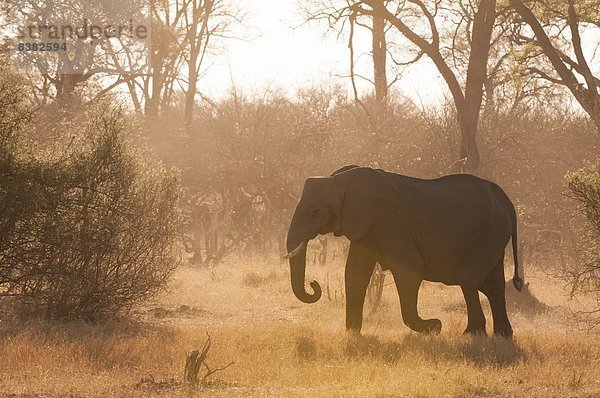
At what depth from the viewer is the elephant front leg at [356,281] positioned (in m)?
14.7

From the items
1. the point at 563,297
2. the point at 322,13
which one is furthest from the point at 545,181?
the point at 322,13

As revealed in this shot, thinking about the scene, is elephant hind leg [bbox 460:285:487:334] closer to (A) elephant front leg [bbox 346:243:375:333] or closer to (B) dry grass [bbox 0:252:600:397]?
(B) dry grass [bbox 0:252:600:397]

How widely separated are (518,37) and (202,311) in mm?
16390

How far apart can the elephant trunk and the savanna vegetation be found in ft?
1.84

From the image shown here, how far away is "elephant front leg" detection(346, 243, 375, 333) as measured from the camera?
14.7 meters

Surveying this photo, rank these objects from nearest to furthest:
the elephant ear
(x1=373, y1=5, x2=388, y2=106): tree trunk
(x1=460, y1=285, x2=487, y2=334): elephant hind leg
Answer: the elephant ear < (x1=460, y1=285, x2=487, y2=334): elephant hind leg < (x1=373, y1=5, x2=388, y2=106): tree trunk

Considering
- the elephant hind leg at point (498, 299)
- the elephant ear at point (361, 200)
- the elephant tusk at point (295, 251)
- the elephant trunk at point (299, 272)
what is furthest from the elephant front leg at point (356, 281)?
the elephant hind leg at point (498, 299)

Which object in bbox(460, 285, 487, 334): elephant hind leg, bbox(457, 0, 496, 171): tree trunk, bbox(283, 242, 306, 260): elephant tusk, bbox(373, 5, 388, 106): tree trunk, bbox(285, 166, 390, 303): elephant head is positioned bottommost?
bbox(460, 285, 487, 334): elephant hind leg

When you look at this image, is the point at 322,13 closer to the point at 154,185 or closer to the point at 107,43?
the point at 154,185

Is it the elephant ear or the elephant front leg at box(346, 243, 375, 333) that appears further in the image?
the elephant front leg at box(346, 243, 375, 333)

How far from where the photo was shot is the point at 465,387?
10.9 m

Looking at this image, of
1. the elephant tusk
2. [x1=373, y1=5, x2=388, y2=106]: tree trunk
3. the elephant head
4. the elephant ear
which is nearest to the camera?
the elephant tusk

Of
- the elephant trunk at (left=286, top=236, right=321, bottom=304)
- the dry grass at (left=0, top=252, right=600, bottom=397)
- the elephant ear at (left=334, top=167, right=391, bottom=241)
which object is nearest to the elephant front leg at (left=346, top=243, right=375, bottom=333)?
the dry grass at (left=0, top=252, right=600, bottom=397)

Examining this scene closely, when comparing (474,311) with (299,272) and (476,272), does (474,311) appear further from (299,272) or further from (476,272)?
(299,272)
